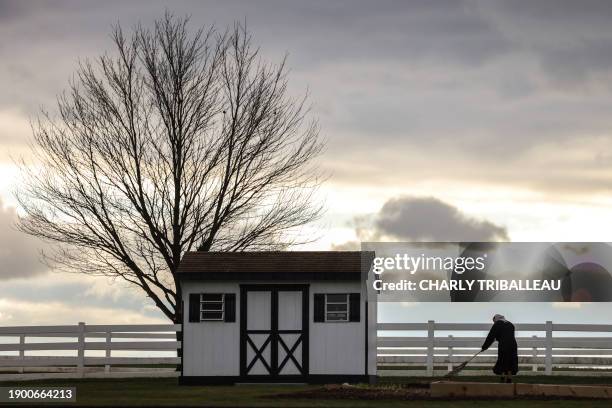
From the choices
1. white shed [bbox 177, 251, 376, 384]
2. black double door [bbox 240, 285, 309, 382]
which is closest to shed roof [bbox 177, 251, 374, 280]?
white shed [bbox 177, 251, 376, 384]

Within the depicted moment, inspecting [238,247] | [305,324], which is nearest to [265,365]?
[305,324]

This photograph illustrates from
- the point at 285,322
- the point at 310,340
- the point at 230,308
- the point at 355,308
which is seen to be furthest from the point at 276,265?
the point at 355,308

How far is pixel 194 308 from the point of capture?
31.7 m

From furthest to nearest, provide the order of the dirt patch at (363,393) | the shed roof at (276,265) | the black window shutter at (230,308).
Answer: the black window shutter at (230,308)
the shed roof at (276,265)
the dirt patch at (363,393)

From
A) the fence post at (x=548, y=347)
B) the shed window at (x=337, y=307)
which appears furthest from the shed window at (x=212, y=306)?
the fence post at (x=548, y=347)

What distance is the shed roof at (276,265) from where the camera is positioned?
31.2 metres

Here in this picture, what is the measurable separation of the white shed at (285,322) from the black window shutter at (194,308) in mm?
43

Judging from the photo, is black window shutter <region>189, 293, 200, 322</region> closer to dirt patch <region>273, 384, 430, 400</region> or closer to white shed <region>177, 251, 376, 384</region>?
white shed <region>177, 251, 376, 384</region>

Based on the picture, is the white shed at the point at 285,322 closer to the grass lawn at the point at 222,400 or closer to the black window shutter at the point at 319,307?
the black window shutter at the point at 319,307

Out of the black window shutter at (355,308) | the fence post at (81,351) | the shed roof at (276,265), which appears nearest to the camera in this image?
the shed roof at (276,265)

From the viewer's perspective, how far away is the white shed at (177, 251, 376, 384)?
31281mm

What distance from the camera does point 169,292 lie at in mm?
39375

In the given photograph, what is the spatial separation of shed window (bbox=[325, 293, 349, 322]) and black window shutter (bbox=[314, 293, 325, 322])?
0.12 meters

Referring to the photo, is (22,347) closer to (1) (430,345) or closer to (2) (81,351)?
(2) (81,351)
